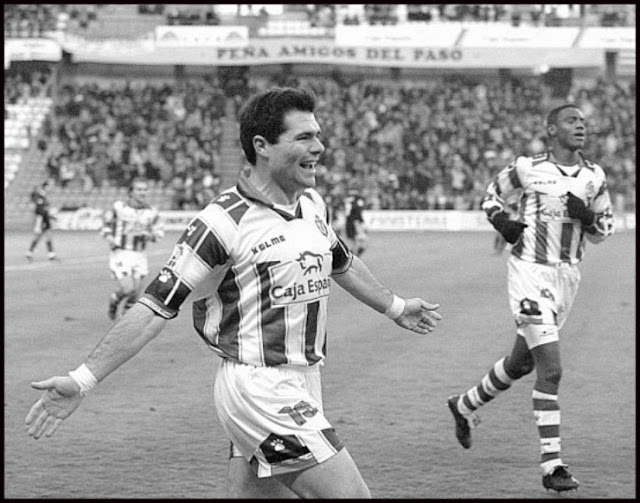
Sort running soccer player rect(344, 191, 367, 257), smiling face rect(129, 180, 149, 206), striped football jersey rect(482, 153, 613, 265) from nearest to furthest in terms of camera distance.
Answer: striped football jersey rect(482, 153, 613, 265)
smiling face rect(129, 180, 149, 206)
running soccer player rect(344, 191, 367, 257)

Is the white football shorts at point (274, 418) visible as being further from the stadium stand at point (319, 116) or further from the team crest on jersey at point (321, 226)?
the stadium stand at point (319, 116)

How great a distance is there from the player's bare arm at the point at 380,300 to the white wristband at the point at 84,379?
4.24 ft

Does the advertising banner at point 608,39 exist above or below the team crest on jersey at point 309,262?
below

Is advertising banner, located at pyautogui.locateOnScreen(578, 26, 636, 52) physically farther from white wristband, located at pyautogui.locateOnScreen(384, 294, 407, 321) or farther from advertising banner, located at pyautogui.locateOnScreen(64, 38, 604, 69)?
white wristband, located at pyautogui.locateOnScreen(384, 294, 407, 321)

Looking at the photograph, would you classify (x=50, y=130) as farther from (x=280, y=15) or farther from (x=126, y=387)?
(x=126, y=387)

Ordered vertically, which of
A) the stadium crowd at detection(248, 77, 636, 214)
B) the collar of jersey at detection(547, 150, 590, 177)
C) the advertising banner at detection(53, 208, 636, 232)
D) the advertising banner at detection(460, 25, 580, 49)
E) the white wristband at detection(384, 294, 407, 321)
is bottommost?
the advertising banner at detection(53, 208, 636, 232)

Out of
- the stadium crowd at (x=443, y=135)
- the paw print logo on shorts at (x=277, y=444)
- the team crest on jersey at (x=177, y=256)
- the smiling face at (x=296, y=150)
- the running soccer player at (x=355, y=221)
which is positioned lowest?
the stadium crowd at (x=443, y=135)

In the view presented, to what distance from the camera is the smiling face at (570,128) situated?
796 cm

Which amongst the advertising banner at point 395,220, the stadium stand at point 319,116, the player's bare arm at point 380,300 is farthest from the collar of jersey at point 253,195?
the advertising banner at point 395,220

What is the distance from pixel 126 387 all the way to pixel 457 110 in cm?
4184

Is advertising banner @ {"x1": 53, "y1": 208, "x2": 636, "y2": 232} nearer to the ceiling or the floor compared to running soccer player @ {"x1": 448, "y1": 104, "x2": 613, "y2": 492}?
nearer to the floor

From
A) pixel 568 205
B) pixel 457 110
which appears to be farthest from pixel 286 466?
pixel 457 110

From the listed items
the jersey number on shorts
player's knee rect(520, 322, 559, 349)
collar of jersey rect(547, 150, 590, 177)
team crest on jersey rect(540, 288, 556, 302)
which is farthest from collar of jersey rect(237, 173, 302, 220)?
collar of jersey rect(547, 150, 590, 177)

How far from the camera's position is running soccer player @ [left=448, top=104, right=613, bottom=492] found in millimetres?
7914
